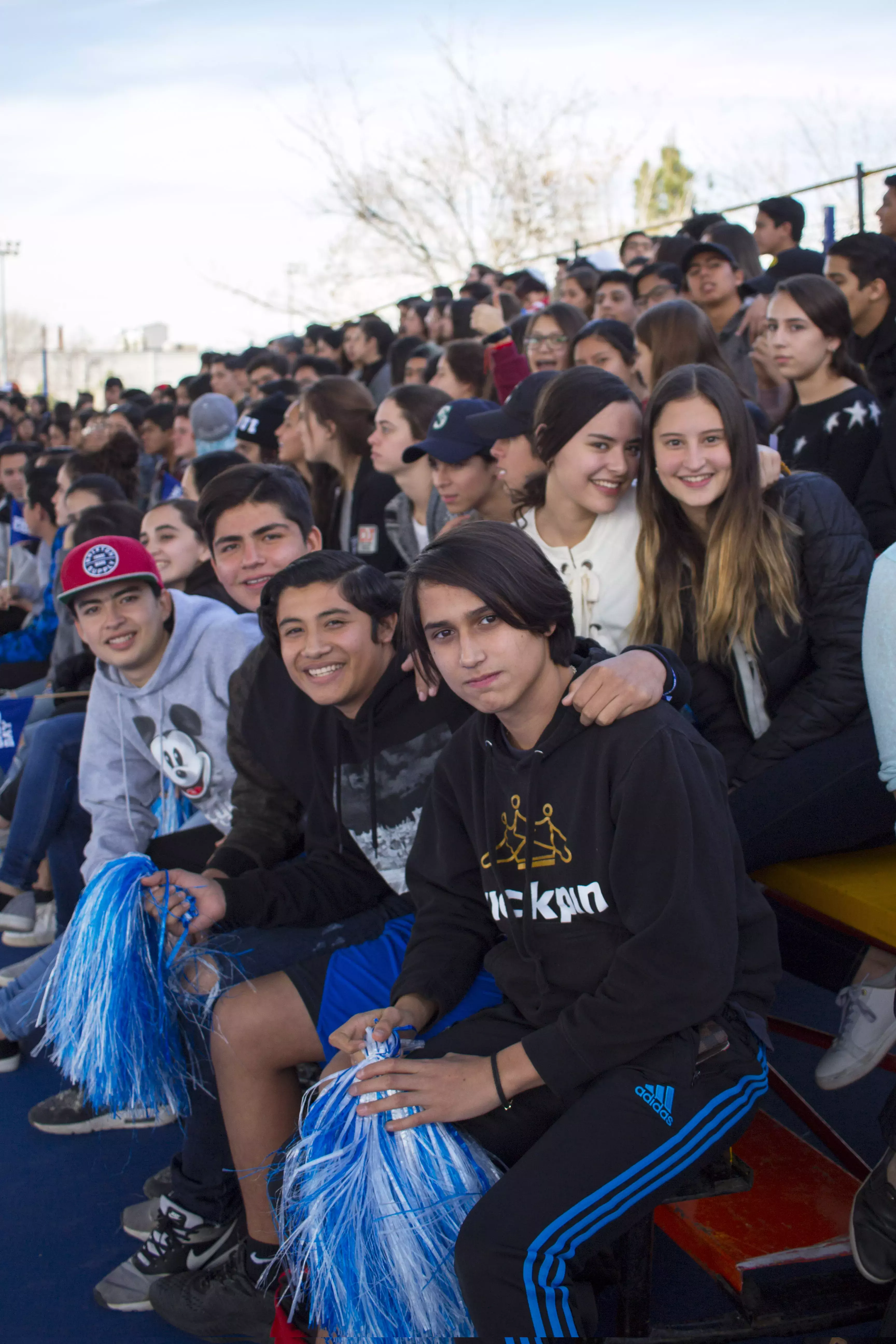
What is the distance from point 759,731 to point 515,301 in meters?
7.12

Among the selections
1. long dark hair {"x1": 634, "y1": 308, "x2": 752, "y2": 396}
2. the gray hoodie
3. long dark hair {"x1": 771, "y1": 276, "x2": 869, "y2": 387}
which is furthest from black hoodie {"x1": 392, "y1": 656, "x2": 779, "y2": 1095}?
long dark hair {"x1": 771, "y1": 276, "x2": 869, "y2": 387}

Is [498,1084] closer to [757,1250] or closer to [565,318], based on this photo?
[757,1250]

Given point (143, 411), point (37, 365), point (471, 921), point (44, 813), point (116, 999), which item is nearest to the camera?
point (471, 921)

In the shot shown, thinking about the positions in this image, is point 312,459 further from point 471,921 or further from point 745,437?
point 471,921

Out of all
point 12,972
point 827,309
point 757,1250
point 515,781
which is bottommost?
point 12,972

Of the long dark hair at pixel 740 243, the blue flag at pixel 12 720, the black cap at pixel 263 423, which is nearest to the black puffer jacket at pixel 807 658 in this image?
the blue flag at pixel 12 720

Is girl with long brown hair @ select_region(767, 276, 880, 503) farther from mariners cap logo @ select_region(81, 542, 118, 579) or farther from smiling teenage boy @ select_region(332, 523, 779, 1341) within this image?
mariners cap logo @ select_region(81, 542, 118, 579)

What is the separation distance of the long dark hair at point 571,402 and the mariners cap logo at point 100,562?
1.26 m

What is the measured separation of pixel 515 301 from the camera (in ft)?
29.7

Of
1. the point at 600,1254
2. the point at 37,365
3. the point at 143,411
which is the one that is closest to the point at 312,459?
the point at 600,1254

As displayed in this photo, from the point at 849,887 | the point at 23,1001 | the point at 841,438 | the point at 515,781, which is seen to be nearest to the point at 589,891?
the point at 515,781

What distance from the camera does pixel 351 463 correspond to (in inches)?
208

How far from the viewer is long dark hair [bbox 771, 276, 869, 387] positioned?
382cm

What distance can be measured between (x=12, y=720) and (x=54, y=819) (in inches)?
49.3
